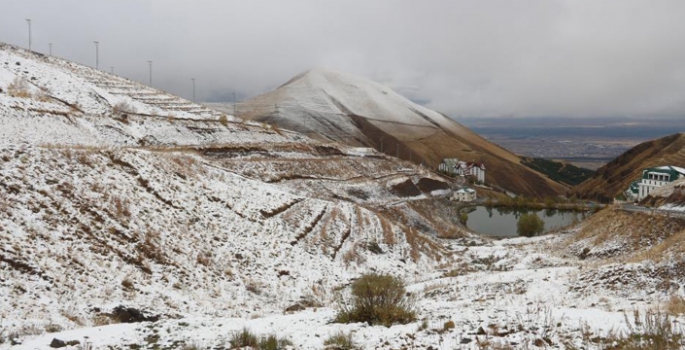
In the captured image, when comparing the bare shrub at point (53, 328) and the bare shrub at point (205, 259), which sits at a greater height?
the bare shrub at point (53, 328)

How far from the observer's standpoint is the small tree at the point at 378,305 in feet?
34.8

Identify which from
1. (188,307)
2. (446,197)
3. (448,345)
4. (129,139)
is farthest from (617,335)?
(446,197)

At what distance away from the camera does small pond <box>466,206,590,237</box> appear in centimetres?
8535

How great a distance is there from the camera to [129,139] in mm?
55156

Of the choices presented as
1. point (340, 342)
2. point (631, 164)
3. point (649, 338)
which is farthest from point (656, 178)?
point (631, 164)

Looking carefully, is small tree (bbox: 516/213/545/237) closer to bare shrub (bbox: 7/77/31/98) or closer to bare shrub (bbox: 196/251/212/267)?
bare shrub (bbox: 196/251/212/267)

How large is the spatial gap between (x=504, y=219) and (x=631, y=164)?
12081cm

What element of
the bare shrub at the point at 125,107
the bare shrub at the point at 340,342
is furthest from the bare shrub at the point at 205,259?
the bare shrub at the point at 125,107

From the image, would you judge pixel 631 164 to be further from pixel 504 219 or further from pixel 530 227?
pixel 530 227

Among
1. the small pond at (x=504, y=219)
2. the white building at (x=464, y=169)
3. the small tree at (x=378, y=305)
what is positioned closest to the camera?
the small tree at (x=378, y=305)

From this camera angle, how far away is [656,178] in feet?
Result: 287

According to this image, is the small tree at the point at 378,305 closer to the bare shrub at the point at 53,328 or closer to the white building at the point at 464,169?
the bare shrub at the point at 53,328

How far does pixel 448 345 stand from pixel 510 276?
14.8m

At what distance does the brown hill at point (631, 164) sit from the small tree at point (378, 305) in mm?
169594
